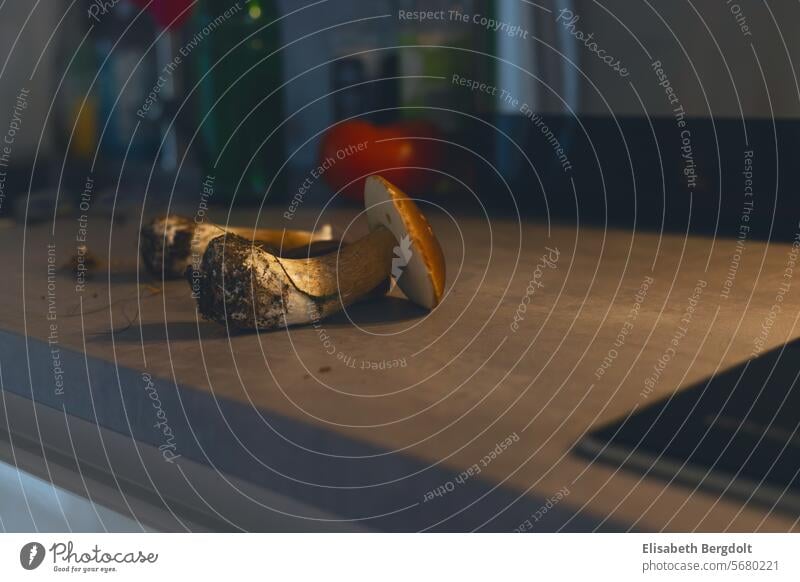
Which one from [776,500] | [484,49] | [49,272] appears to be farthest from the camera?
[484,49]

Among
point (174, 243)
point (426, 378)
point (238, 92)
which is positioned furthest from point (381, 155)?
point (426, 378)

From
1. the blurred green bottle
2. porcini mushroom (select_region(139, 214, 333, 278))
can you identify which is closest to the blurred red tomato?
the blurred green bottle

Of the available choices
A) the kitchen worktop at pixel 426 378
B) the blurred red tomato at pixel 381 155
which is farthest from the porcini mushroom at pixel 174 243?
the blurred red tomato at pixel 381 155

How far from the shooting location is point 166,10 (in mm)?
810

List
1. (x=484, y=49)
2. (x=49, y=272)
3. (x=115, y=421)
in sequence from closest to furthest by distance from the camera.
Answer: (x=115, y=421), (x=49, y=272), (x=484, y=49)

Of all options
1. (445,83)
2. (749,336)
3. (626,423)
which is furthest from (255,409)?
(445,83)

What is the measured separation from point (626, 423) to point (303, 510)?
0.53ft

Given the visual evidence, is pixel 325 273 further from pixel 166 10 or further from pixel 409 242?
pixel 166 10

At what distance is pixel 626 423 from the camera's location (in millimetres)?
466

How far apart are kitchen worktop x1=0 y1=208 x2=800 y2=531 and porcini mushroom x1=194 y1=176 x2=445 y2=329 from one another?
14mm

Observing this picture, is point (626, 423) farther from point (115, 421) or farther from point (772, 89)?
point (772, 89)

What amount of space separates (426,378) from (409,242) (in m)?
0.12

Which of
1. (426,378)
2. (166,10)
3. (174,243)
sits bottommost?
(426,378)

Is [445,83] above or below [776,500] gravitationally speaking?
above
